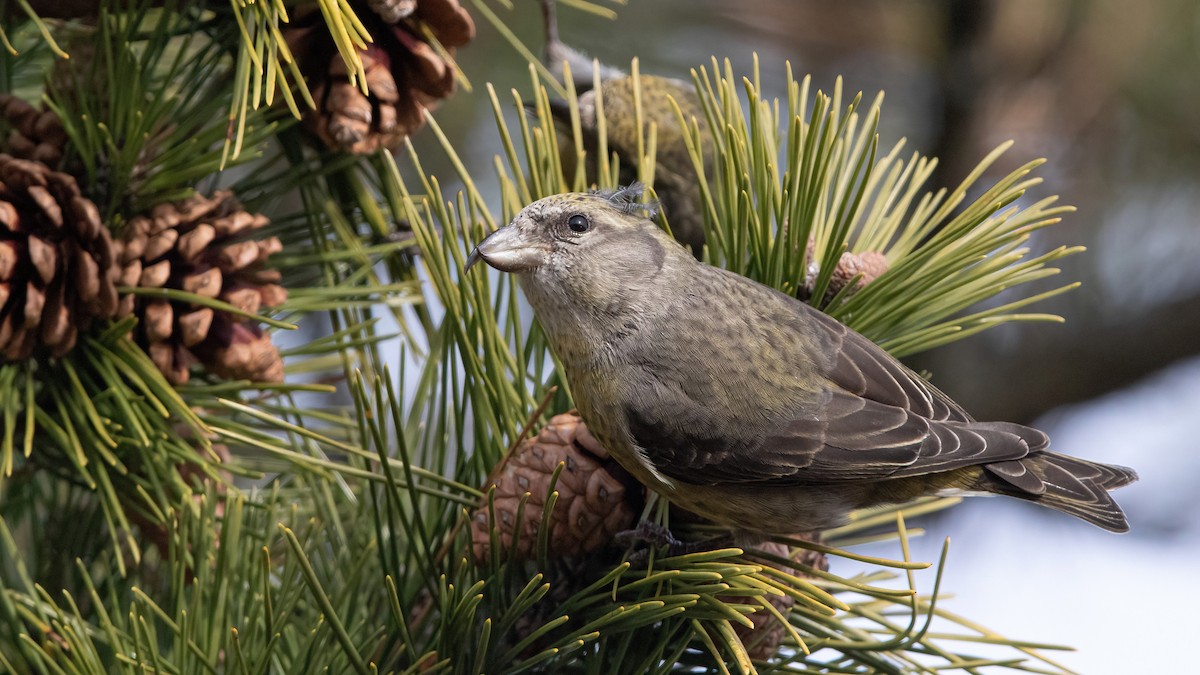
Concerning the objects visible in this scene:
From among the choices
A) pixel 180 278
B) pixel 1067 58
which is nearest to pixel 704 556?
pixel 180 278

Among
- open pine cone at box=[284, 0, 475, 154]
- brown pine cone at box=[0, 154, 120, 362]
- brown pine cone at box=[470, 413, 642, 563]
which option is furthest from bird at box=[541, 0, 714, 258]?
brown pine cone at box=[0, 154, 120, 362]

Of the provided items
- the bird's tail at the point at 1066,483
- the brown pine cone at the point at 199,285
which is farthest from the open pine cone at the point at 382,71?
the bird's tail at the point at 1066,483

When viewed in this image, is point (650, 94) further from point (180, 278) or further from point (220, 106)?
point (180, 278)

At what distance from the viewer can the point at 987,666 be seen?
1577 millimetres

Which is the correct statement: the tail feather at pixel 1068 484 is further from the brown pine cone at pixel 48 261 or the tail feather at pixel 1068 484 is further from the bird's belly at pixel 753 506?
the brown pine cone at pixel 48 261

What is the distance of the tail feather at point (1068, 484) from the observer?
189 cm

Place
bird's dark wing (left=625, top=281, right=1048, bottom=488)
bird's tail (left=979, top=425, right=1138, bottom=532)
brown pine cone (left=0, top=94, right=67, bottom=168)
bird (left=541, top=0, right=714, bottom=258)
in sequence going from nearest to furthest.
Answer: brown pine cone (left=0, top=94, right=67, bottom=168), bird's dark wing (left=625, top=281, right=1048, bottom=488), bird's tail (left=979, top=425, right=1138, bottom=532), bird (left=541, top=0, right=714, bottom=258)

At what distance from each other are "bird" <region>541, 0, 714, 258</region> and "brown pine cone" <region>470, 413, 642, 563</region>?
3.71 feet

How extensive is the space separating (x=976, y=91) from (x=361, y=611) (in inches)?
107

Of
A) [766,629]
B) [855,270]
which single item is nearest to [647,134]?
[855,270]

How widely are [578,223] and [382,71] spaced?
412mm

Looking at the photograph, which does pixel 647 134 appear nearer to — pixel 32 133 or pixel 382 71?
pixel 382 71

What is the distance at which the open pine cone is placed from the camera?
1729 mm

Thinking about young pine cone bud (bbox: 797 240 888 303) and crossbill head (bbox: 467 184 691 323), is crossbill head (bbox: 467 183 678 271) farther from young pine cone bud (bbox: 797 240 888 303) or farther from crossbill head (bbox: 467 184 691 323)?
young pine cone bud (bbox: 797 240 888 303)
